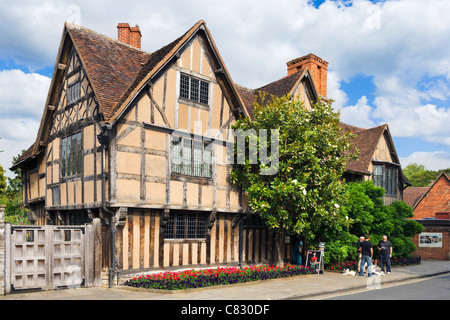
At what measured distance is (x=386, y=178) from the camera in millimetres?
26672

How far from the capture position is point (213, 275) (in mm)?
13875

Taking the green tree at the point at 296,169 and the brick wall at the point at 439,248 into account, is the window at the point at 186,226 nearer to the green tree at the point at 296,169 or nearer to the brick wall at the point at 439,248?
the green tree at the point at 296,169

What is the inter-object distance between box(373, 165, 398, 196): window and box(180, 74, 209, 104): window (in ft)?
45.6

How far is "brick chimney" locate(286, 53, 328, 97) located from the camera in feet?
87.2

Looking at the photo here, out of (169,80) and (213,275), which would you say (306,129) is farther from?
(213,275)

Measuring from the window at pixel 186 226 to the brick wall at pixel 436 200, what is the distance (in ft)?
95.6

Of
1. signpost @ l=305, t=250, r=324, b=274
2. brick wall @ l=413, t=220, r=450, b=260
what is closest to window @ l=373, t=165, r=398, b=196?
brick wall @ l=413, t=220, r=450, b=260

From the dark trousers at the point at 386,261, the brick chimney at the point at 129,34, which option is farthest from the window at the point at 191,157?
the dark trousers at the point at 386,261

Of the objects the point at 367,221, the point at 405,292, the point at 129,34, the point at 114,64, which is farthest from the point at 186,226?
the point at 129,34

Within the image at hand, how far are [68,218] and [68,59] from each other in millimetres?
6521

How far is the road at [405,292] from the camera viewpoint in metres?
A: 12.2

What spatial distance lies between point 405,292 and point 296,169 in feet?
Result: 19.4

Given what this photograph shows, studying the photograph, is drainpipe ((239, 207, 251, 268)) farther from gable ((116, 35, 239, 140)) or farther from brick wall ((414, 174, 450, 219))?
brick wall ((414, 174, 450, 219))
